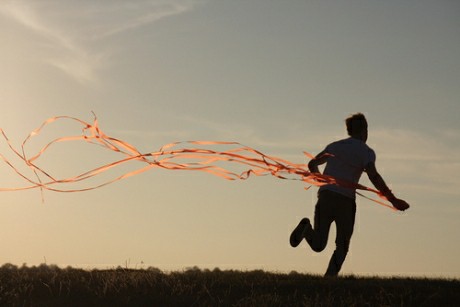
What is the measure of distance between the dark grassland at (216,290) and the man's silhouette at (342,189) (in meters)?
0.58

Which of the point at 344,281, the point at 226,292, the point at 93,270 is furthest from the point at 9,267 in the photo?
the point at 344,281

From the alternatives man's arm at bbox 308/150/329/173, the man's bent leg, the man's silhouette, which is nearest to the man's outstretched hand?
the man's silhouette

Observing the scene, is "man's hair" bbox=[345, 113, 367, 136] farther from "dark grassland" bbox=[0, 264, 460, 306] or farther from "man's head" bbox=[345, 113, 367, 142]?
"dark grassland" bbox=[0, 264, 460, 306]

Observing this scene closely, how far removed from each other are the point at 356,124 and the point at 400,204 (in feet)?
4.87

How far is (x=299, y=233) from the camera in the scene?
43.3 ft

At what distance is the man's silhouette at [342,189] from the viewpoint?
41.3 ft

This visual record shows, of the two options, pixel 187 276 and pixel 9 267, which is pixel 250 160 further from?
pixel 9 267

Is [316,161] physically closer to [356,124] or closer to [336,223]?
[356,124]

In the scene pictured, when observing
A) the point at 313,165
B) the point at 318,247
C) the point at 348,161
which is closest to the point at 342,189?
the point at 348,161

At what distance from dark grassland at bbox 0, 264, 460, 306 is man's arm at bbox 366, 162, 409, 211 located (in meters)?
1.21

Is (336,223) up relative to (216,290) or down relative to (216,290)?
up

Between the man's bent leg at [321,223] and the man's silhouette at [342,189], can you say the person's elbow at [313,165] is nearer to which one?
the man's silhouette at [342,189]

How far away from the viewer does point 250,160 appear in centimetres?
1147

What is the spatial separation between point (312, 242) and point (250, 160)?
2236 mm
